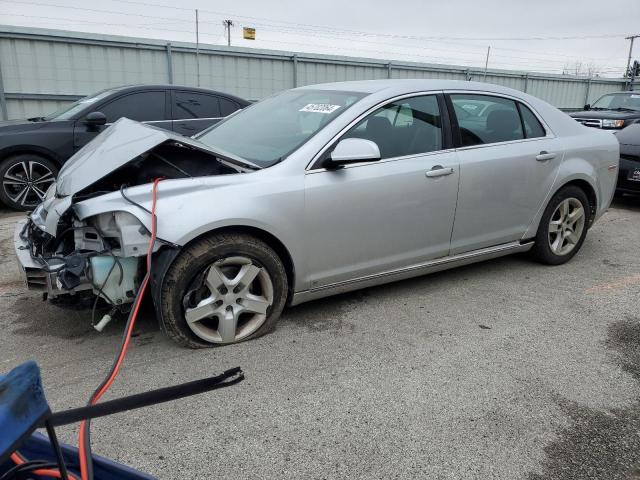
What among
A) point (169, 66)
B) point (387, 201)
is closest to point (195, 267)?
point (387, 201)

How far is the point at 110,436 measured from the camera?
237cm

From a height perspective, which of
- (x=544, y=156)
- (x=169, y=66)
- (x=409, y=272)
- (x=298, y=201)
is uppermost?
(x=169, y=66)

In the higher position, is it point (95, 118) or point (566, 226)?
point (95, 118)

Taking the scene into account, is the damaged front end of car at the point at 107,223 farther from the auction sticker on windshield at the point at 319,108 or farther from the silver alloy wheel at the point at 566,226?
the silver alloy wheel at the point at 566,226

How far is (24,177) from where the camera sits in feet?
21.4

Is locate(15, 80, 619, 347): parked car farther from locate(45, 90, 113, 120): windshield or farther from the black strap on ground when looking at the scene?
locate(45, 90, 113, 120): windshield

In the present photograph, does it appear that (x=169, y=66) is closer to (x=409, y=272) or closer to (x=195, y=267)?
(x=409, y=272)

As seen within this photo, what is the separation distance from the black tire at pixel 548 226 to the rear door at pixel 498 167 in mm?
188

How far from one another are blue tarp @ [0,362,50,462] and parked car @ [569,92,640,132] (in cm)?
1153

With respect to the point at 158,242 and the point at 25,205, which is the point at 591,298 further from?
the point at 25,205

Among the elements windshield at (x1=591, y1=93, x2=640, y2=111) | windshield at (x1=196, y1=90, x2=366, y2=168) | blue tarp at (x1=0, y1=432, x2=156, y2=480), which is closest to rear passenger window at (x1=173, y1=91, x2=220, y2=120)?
windshield at (x1=196, y1=90, x2=366, y2=168)

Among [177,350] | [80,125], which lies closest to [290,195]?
[177,350]

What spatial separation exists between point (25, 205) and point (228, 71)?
279 inches

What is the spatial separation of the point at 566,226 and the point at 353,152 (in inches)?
99.3
